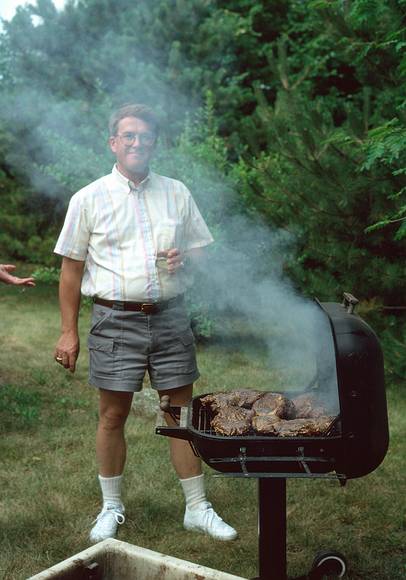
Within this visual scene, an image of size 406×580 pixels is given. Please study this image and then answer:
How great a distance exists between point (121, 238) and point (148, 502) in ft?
4.93

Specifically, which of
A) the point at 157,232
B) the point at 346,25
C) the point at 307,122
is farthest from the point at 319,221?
the point at 157,232

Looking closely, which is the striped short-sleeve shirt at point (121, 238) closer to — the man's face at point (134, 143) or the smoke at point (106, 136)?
the man's face at point (134, 143)

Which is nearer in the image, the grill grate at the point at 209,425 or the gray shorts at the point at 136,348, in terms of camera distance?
the grill grate at the point at 209,425

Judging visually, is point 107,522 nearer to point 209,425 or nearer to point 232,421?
point 209,425

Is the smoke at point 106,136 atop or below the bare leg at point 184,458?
atop

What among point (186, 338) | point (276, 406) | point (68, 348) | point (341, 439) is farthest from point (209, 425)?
point (68, 348)

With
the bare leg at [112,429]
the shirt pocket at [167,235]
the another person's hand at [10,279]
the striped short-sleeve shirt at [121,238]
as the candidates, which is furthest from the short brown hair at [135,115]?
the bare leg at [112,429]

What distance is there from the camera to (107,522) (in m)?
3.52

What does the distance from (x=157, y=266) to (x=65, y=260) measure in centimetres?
45

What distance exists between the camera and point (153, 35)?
32.6ft

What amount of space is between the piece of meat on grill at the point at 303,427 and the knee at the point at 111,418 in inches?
43.2

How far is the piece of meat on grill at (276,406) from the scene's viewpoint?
2.75 meters

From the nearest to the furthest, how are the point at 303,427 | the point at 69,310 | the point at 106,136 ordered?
the point at 303,427, the point at 69,310, the point at 106,136

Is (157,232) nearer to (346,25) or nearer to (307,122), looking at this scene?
(307,122)
